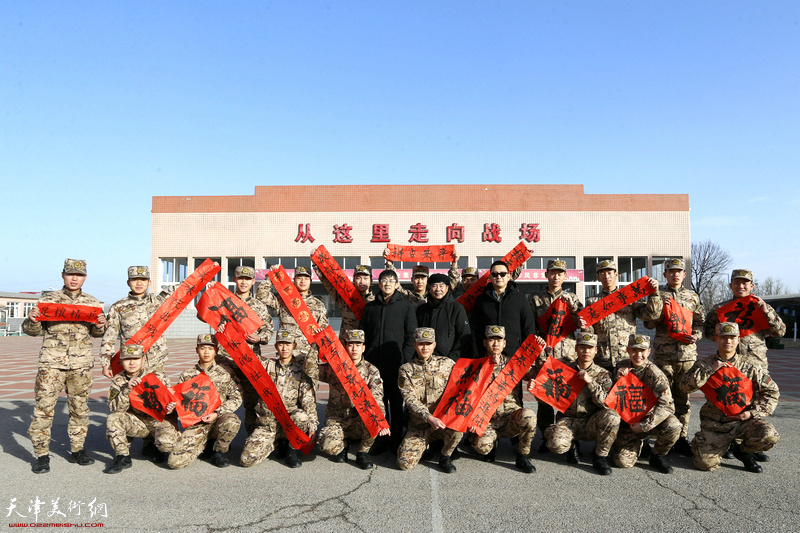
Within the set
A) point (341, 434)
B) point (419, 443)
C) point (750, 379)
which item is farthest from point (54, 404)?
point (750, 379)

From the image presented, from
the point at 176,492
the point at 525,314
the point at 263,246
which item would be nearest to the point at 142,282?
the point at 176,492

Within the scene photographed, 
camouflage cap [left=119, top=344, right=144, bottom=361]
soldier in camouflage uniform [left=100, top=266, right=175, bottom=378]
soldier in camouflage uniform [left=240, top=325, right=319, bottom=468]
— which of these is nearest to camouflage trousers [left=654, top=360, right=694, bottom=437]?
soldier in camouflage uniform [left=240, top=325, right=319, bottom=468]

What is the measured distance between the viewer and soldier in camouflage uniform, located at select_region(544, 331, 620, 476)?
507cm

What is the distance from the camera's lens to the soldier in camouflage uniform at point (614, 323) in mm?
5807

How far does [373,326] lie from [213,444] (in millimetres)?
2133

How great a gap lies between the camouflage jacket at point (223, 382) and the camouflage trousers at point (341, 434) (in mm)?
1037

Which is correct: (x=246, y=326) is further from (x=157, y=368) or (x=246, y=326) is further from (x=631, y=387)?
(x=631, y=387)

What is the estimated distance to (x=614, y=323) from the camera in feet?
19.4

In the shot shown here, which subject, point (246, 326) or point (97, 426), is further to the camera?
point (97, 426)

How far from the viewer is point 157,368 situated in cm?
577

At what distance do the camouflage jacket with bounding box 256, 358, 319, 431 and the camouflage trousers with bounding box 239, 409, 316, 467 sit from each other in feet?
0.16

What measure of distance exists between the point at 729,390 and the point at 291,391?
4551 millimetres

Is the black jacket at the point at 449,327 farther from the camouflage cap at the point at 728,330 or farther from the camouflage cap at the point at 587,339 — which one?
the camouflage cap at the point at 728,330

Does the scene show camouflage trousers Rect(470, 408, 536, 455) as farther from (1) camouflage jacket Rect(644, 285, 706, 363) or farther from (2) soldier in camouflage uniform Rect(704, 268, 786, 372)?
(2) soldier in camouflage uniform Rect(704, 268, 786, 372)
